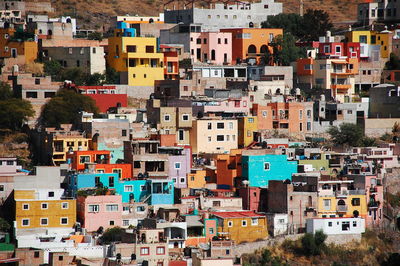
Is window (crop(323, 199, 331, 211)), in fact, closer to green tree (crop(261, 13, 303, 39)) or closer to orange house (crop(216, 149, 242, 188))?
orange house (crop(216, 149, 242, 188))

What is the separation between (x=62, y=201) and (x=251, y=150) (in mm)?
8479

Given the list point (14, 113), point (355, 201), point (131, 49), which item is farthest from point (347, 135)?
point (14, 113)

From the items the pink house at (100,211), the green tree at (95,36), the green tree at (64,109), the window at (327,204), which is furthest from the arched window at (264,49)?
the pink house at (100,211)

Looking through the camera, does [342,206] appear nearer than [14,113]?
Yes

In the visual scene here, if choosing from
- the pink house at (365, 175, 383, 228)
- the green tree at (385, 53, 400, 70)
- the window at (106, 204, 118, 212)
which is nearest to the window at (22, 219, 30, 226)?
the window at (106, 204, 118, 212)

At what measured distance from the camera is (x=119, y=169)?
166 feet

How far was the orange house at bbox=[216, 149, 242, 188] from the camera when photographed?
52.1 metres

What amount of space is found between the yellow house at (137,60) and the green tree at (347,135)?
7.99 meters

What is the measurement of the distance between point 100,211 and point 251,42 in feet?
73.7

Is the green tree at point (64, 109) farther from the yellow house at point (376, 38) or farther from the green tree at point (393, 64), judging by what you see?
the yellow house at point (376, 38)

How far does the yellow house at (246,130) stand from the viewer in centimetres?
5641

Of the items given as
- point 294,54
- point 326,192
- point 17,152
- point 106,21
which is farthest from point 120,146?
point 106,21

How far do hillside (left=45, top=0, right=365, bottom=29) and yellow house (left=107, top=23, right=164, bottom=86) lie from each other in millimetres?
16574

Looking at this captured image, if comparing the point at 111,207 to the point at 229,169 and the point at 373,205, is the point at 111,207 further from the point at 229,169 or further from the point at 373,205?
the point at 373,205
